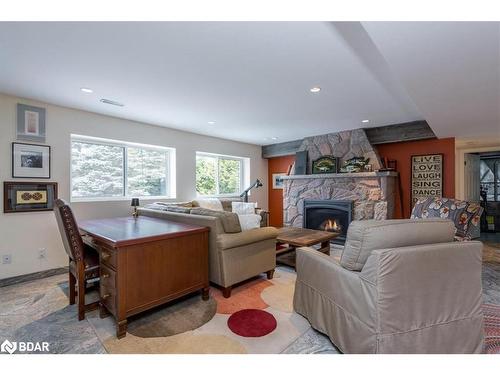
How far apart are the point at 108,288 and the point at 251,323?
3.88 feet

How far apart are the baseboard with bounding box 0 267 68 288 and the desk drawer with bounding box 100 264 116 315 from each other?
174cm

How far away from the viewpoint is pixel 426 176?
14.3 feet

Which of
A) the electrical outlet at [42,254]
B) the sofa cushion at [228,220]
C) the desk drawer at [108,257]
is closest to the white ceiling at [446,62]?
the sofa cushion at [228,220]

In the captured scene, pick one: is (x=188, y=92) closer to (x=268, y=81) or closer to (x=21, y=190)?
(x=268, y=81)

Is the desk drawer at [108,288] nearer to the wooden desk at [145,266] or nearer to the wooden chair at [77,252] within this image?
the wooden desk at [145,266]

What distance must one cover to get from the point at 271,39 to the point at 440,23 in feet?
3.29

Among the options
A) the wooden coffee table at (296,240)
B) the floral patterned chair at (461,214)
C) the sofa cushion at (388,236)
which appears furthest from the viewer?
the floral patterned chair at (461,214)

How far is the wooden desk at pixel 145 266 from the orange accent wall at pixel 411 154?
3.95 metres

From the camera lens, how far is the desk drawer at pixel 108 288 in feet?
6.22

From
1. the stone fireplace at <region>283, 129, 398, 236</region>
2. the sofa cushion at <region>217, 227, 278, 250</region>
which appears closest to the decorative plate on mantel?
the stone fireplace at <region>283, 129, 398, 236</region>

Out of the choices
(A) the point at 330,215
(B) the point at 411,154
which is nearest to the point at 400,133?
(B) the point at 411,154

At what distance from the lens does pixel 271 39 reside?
5.92 feet

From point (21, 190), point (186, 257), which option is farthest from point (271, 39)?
point (21, 190)
